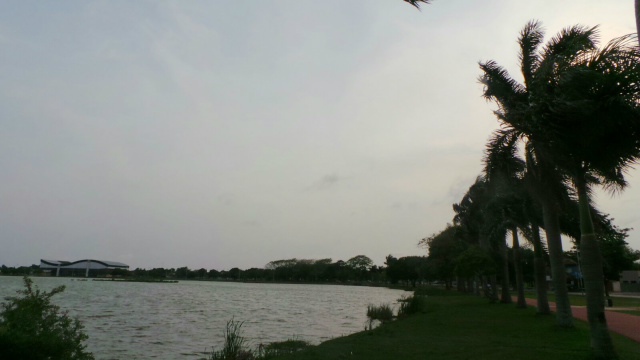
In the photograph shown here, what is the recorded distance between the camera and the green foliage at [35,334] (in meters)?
7.04

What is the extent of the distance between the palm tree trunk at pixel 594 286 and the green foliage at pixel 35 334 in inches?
513

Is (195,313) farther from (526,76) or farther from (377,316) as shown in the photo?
(526,76)

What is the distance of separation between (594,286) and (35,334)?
14.0 metres

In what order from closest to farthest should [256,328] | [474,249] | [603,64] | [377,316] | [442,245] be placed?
1. [603,64]
2. [256,328]
3. [377,316]
4. [474,249]
5. [442,245]

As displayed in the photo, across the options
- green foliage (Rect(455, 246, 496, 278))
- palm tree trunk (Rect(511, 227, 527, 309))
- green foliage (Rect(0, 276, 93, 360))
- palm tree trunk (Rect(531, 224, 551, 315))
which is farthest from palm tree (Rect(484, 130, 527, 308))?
green foliage (Rect(0, 276, 93, 360))

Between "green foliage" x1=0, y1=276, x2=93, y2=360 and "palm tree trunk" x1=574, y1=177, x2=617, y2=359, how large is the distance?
13.0 meters

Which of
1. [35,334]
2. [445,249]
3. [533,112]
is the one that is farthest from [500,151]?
[445,249]

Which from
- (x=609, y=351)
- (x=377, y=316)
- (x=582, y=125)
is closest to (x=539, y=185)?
(x=582, y=125)

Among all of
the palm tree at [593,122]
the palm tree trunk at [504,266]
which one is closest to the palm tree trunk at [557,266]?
the palm tree at [593,122]

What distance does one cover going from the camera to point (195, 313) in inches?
1506

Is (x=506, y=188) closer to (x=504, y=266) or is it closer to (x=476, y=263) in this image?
(x=476, y=263)

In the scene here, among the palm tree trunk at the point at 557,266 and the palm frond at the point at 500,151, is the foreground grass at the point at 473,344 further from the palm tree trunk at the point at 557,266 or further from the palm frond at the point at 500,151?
the palm frond at the point at 500,151

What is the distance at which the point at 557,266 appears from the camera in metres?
19.8

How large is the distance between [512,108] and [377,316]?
20.9 metres
